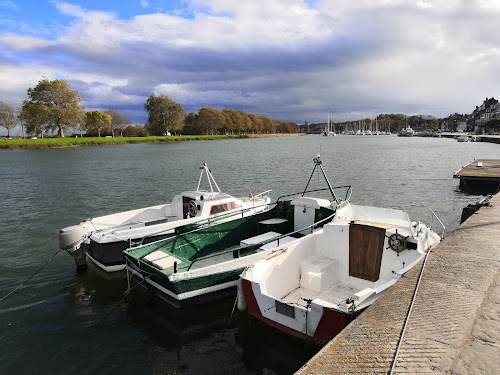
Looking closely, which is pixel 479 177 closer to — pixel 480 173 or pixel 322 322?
pixel 480 173

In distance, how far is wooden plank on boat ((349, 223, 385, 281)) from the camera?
920 centimetres

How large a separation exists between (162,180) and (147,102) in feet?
392

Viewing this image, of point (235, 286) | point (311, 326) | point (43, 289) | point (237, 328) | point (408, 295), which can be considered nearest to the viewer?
point (408, 295)

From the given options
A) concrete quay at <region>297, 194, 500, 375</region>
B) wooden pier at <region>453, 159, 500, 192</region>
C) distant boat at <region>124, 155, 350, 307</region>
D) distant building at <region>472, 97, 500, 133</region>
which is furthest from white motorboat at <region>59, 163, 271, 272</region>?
distant building at <region>472, 97, 500, 133</region>

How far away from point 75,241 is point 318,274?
859 cm

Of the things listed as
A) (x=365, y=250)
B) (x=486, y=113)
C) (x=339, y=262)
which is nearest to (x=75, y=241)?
(x=339, y=262)

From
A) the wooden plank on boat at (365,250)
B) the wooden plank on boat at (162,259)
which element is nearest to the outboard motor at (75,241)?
the wooden plank on boat at (162,259)

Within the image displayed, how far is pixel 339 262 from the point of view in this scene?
973 centimetres

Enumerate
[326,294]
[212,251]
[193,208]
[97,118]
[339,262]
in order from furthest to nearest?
[97,118], [193,208], [212,251], [339,262], [326,294]

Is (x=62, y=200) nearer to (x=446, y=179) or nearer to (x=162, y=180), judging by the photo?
(x=162, y=180)

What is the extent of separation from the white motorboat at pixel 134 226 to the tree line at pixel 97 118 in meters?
106

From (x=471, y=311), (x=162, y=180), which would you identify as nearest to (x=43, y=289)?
(x=471, y=311)

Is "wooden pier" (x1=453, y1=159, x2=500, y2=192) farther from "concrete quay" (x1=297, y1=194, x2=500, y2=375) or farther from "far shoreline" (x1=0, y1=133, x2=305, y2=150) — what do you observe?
"far shoreline" (x1=0, y1=133, x2=305, y2=150)

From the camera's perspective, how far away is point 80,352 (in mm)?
8031
